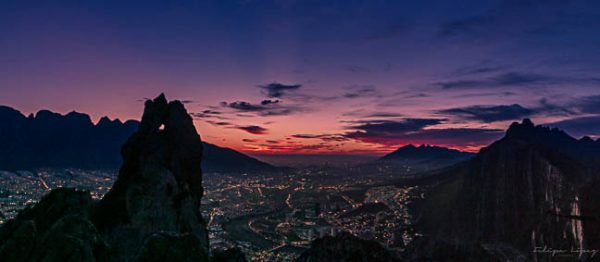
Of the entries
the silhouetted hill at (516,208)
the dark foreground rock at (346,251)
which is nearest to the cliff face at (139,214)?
the dark foreground rock at (346,251)

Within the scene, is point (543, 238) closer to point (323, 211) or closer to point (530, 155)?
point (530, 155)

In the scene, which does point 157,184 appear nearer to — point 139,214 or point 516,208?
point 139,214

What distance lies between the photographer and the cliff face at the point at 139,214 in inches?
681

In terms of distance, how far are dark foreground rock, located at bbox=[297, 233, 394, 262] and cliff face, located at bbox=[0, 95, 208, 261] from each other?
9113mm

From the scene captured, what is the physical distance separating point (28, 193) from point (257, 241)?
11347 cm

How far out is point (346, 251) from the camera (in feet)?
106

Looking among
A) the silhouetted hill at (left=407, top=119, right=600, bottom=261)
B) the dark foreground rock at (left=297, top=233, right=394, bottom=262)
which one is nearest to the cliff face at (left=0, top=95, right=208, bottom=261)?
the dark foreground rock at (left=297, top=233, right=394, bottom=262)

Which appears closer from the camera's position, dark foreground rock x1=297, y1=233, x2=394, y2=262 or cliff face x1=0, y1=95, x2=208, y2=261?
cliff face x1=0, y1=95, x2=208, y2=261

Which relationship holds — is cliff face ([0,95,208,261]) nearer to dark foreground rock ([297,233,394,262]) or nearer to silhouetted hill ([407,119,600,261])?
dark foreground rock ([297,233,394,262])

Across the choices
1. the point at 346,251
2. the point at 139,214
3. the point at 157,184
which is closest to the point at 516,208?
the point at 346,251

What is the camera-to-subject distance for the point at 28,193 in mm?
177750

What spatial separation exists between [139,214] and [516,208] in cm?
10443

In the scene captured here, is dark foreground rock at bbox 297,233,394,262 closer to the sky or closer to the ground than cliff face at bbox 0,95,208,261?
closer to the ground

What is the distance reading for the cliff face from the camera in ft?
56.7
